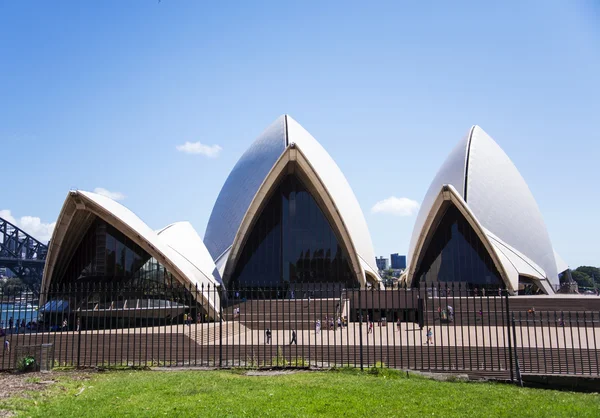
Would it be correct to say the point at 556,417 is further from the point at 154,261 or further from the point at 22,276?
the point at 22,276

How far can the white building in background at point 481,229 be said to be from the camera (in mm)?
33938

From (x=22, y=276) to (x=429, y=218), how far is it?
89.4 meters

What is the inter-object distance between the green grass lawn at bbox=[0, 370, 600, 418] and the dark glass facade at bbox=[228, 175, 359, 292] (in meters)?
22.9

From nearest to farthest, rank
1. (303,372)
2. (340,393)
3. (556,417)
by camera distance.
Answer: (556,417)
(340,393)
(303,372)

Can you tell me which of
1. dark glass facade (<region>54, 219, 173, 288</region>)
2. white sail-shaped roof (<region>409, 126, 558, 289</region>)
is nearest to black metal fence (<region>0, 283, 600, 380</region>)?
dark glass facade (<region>54, 219, 173, 288</region>)

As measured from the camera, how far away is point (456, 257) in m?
35.1

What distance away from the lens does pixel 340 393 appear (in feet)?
29.1

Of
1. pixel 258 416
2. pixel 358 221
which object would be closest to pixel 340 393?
pixel 258 416

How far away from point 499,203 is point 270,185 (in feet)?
58.0

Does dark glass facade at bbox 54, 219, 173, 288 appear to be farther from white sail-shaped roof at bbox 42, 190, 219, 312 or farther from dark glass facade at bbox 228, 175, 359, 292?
dark glass facade at bbox 228, 175, 359, 292

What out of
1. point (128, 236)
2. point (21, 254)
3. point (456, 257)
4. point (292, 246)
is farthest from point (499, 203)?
point (21, 254)

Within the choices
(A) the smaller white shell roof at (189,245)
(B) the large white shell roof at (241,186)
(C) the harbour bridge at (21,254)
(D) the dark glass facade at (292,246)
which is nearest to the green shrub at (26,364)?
(A) the smaller white shell roof at (189,245)

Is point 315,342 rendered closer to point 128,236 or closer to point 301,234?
point 128,236

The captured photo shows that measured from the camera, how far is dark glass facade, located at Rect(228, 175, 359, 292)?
33.6 meters
